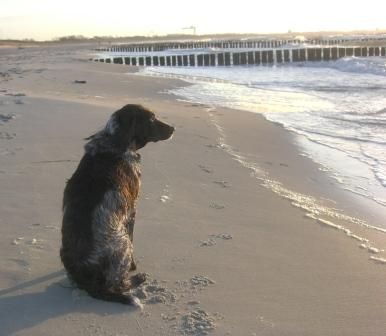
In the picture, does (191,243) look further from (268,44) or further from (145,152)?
(268,44)

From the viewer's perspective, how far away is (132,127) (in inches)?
171

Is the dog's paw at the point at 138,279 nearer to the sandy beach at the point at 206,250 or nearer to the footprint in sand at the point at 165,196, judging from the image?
the sandy beach at the point at 206,250

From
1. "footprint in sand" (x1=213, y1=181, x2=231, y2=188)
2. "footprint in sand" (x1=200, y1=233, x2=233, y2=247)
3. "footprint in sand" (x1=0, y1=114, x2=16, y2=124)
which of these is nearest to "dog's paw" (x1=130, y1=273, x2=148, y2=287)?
"footprint in sand" (x1=200, y1=233, x2=233, y2=247)

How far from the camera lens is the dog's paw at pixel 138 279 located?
13.0 ft

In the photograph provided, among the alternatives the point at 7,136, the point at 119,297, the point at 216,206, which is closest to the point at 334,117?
the point at 7,136

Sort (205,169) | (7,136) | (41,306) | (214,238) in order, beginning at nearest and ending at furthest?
(41,306), (214,238), (205,169), (7,136)

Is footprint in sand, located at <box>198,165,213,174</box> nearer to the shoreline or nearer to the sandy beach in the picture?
the sandy beach

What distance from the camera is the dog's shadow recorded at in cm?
341

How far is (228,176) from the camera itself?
23.3 feet

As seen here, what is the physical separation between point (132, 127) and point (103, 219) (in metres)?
0.91

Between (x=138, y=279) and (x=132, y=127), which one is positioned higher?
(x=132, y=127)

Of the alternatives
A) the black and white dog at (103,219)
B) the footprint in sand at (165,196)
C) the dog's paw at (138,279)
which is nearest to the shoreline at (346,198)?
the footprint in sand at (165,196)

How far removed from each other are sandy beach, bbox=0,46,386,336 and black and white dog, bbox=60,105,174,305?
0.51 feet

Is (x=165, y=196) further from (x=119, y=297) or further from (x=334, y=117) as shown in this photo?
(x=334, y=117)
